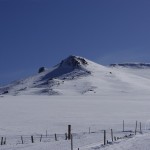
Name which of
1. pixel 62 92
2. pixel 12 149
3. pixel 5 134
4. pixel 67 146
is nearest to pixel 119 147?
pixel 67 146

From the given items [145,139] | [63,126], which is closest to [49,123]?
[63,126]

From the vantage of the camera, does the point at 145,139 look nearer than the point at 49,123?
Yes

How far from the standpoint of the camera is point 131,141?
31328 millimetres

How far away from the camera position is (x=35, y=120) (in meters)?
72.9

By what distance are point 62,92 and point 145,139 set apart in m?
157

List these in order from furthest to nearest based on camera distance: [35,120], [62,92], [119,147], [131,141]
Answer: [62,92] < [35,120] < [131,141] < [119,147]

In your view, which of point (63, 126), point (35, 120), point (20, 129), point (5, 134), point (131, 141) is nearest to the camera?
point (131, 141)

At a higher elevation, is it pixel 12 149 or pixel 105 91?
pixel 105 91

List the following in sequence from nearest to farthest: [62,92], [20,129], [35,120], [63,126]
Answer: [20,129], [63,126], [35,120], [62,92]

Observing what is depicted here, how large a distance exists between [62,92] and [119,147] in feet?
523

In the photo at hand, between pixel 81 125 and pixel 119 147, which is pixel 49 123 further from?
pixel 119 147

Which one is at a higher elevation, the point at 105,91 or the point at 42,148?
the point at 105,91

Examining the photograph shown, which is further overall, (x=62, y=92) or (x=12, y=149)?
(x=62, y=92)

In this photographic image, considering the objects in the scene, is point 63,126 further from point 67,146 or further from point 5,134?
point 67,146
